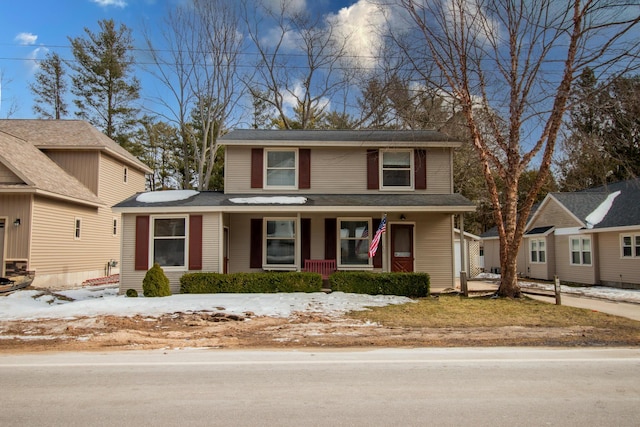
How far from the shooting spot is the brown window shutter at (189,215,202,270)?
14.6 meters

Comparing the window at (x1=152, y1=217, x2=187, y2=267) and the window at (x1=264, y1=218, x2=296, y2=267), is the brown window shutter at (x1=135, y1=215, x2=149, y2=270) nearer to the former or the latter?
the window at (x1=152, y1=217, x2=187, y2=267)

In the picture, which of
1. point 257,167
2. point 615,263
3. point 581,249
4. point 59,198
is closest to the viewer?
point 257,167

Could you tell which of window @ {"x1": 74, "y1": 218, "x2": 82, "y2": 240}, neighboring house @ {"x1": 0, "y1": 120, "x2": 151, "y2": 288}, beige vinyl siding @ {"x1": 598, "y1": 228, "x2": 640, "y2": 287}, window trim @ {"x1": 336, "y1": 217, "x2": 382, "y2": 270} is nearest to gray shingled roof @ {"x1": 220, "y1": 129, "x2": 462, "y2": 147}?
window trim @ {"x1": 336, "y1": 217, "x2": 382, "y2": 270}

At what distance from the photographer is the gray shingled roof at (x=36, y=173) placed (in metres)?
16.5

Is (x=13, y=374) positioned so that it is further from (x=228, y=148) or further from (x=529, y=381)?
(x=228, y=148)

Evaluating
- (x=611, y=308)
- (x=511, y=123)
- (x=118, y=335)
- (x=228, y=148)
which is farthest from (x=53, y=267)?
(x=611, y=308)

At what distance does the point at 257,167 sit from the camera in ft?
54.3

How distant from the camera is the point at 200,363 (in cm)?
643

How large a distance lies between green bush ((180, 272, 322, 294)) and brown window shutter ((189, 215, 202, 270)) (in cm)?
66

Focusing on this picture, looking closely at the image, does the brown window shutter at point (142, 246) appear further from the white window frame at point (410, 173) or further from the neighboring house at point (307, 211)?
the white window frame at point (410, 173)

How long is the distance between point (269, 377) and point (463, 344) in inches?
155

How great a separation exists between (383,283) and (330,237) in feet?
9.60

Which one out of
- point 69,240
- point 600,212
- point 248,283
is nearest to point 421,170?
point 248,283

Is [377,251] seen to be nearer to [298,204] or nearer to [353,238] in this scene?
[353,238]
